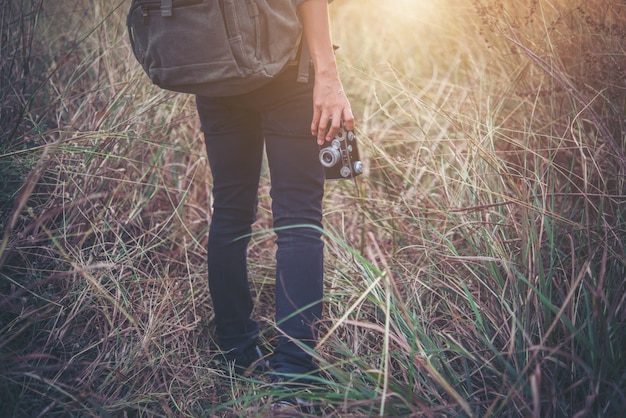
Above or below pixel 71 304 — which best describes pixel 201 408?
below

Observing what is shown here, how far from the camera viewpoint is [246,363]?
1.62 m

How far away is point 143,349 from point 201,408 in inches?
11.1

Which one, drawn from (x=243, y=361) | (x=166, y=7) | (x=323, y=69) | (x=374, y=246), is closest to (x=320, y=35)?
(x=323, y=69)

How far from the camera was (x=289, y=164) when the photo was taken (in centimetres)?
132

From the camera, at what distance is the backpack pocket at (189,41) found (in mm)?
1177

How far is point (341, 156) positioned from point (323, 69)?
0.24 m

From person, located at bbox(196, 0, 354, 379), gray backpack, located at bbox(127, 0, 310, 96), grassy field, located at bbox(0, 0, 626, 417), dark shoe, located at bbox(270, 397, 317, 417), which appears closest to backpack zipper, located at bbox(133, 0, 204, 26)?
gray backpack, located at bbox(127, 0, 310, 96)

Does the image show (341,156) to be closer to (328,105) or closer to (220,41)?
(328,105)

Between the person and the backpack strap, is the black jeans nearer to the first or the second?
the person

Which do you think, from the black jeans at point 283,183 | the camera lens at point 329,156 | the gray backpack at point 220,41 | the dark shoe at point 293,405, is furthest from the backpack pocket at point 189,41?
the dark shoe at point 293,405

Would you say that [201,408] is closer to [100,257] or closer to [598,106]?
[100,257]

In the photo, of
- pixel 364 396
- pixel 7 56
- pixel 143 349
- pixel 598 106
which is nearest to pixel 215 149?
pixel 143 349

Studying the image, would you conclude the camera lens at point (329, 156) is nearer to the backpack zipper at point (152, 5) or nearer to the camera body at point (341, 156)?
the camera body at point (341, 156)

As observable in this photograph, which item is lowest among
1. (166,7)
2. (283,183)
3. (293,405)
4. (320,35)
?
(293,405)
